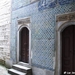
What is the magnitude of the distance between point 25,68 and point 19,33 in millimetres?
1749

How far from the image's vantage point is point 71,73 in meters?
4.45

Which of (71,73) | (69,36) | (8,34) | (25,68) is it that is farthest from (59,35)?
(8,34)

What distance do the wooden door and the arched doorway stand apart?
216 centimetres

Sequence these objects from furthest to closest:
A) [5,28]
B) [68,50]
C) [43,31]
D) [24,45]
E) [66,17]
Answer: [5,28]
[24,45]
[43,31]
[68,50]
[66,17]

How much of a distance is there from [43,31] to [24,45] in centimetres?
167

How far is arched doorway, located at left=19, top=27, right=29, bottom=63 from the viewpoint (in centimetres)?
640

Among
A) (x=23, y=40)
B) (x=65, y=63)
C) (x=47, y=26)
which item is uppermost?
(x=47, y=26)

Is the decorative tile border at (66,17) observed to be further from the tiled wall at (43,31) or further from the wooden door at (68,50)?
the wooden door at (68,50)

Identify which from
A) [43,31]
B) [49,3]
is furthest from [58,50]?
[49,3]

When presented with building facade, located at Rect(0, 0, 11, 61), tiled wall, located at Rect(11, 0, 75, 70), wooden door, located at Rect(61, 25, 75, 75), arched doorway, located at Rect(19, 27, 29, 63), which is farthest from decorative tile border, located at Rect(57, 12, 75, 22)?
building facade, located at Rect(0, 0, 11, 61)

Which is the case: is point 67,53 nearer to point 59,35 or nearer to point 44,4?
point 59,35

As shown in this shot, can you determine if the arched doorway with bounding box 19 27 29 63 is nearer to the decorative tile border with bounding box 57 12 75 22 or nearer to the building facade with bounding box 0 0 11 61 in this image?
the building facade with bounding box 0 0 11 61

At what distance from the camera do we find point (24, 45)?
6.52m

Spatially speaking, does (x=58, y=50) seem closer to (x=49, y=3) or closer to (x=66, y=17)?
(x=66, y=17)
